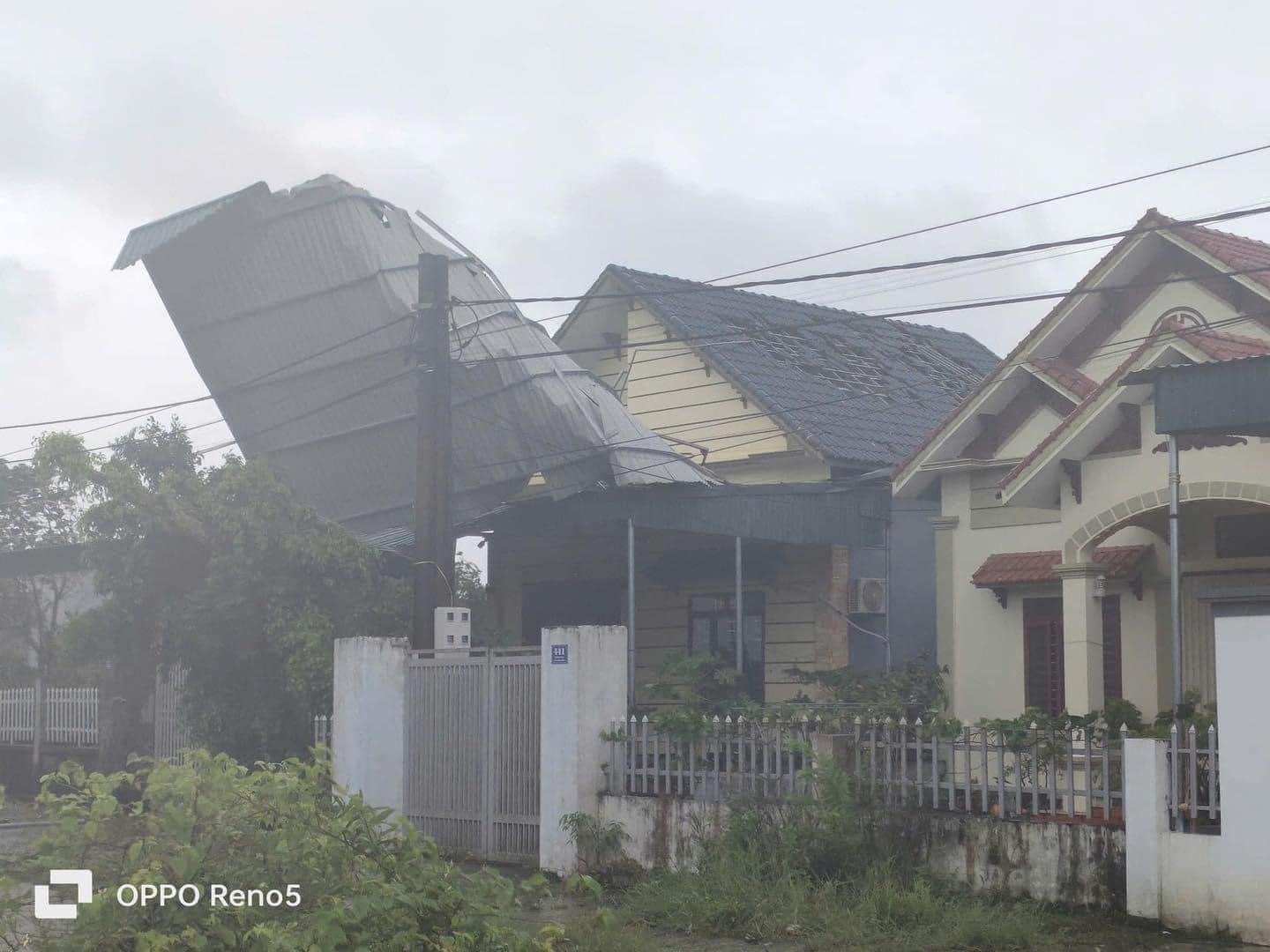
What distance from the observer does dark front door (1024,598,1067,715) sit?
1736cm

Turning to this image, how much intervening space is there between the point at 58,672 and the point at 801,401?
1272 cm

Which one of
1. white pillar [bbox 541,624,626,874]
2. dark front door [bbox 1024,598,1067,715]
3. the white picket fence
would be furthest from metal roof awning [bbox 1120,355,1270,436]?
the white picket fence

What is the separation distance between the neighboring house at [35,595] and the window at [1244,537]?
16945mm

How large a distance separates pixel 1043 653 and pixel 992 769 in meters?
5.74

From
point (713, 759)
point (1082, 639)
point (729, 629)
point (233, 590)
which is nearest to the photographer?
point (713, 759)

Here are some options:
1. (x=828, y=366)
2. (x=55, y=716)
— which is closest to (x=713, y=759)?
(x=828, y=366)

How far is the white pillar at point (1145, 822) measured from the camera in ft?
34.4

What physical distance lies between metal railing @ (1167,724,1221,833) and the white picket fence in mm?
16595

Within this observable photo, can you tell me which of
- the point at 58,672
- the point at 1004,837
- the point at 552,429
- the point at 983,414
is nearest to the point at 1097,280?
the point at 983,414

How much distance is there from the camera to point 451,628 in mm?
15648

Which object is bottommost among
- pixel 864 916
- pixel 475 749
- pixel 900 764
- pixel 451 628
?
pixel 864 916

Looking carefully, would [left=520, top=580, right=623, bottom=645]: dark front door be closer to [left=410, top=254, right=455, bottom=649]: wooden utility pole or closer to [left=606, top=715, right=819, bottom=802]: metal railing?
[left=410, top=254, right=455, bottom=649]: wooden utility pole

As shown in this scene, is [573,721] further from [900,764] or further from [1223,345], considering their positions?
[1223,345]

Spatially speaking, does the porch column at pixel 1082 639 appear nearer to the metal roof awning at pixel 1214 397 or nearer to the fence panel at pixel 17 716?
the metal roof awning at pixel 1214 397
